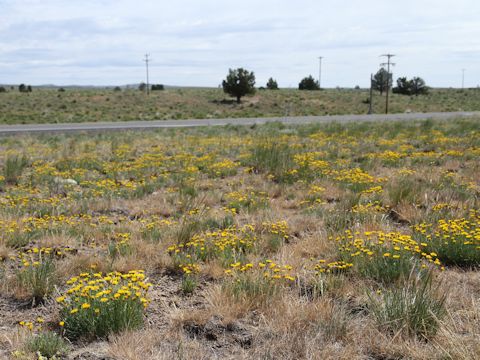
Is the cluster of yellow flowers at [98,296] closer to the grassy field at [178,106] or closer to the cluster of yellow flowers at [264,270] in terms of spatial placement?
the cluster of yellow flowers at [264,270]

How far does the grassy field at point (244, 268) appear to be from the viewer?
3.71m

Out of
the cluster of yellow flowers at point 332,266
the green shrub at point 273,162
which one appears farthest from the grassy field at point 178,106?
the cluster of yellow flowers at point 332,266

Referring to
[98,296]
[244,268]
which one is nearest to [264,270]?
[244,268]

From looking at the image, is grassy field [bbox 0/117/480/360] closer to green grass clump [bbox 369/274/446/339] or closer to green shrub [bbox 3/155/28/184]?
green grass clump [bbox 369/274/446/339]

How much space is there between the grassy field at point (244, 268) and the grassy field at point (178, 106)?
3902cm

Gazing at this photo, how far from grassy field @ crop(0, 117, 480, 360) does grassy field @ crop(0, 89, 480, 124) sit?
128ft

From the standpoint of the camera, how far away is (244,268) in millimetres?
4562

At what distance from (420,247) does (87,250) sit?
4.12 m

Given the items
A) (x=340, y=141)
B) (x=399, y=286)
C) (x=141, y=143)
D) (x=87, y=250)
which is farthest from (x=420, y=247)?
(x=141, y=143)

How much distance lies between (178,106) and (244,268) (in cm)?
5525

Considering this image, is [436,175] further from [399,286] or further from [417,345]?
[417,345]

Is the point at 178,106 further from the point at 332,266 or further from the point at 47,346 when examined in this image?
the point at 47,346

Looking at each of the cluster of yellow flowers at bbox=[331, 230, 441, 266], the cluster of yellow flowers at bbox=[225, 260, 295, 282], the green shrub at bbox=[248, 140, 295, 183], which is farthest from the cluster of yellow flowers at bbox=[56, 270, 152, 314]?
the green shrub at bbox=[248, 140, 295, 183]

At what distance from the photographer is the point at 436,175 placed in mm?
9805
